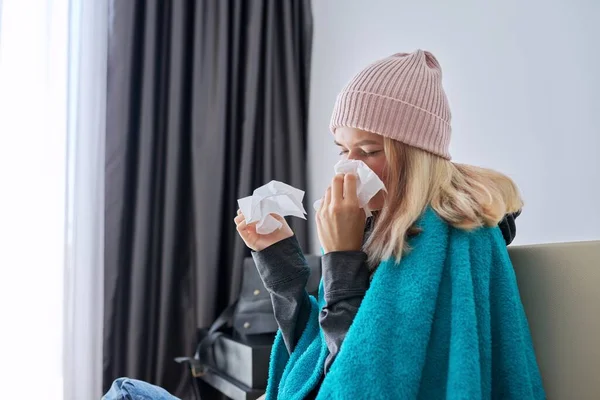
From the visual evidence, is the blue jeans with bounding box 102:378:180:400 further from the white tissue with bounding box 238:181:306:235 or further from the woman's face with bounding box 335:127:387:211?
the woman's face with bounding box 335:127:387:211

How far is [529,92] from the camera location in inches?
47.5

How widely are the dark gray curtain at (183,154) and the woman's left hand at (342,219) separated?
1.07m

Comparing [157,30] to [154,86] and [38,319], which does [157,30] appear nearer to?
[154,86]

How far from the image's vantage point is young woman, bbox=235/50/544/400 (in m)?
0.71

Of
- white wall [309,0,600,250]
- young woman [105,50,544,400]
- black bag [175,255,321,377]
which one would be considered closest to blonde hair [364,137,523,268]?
young woman [105,50,544,400]

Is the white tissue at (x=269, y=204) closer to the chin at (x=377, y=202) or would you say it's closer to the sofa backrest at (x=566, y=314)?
the chin at (x=377, y=202)

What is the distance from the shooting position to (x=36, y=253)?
165 centimetres

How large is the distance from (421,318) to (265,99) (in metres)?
1.47

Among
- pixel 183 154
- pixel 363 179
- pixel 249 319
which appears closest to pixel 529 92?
pixel 363 179

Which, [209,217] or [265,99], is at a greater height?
[265,99]

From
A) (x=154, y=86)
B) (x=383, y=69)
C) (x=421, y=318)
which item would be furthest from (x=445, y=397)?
(x=154, y=86)

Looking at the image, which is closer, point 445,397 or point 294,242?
point 445,397

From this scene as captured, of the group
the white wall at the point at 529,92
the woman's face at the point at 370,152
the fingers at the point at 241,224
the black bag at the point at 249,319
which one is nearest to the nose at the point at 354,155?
the woman's face at the point at 370,152

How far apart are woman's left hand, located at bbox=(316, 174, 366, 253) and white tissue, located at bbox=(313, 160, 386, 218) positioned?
0.02 metres
